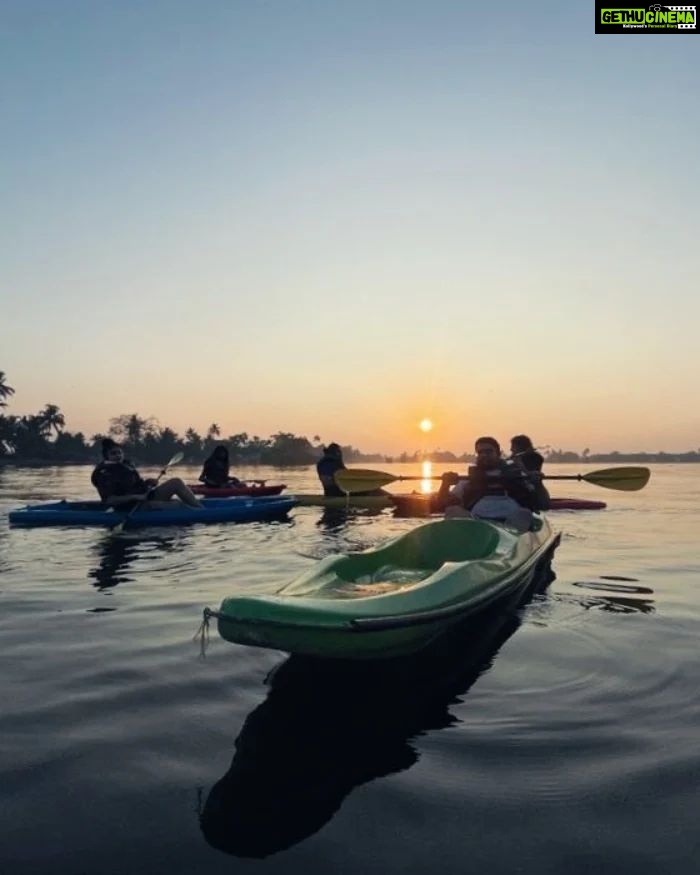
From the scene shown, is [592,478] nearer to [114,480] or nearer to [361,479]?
[361,479]

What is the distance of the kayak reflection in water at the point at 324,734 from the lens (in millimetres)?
2859

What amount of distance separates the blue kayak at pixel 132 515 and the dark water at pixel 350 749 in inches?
279

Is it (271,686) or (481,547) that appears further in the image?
(481,547)

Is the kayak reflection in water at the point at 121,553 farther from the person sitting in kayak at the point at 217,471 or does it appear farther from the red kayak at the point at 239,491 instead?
the person sitting in kayak at the point at 217,471

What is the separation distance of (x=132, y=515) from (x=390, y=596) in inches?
412

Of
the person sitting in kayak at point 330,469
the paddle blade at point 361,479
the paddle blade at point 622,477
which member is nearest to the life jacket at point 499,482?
the paddle blade at point 622,477

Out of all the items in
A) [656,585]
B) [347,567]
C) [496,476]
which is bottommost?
[656,585]

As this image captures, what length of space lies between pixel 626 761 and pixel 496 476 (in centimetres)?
546

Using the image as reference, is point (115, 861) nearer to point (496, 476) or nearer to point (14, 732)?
point (14, 732)

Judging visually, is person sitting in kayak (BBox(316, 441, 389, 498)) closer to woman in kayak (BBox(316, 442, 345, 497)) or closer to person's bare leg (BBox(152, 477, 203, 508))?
woman in kayak (BBox(316, 442, 345, 497))

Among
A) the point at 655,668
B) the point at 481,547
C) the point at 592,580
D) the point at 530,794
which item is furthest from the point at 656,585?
the point at 530,794

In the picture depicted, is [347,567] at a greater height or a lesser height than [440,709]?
greater

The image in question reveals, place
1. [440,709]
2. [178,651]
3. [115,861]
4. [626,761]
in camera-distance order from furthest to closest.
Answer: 1. [178,651]
2. [440,709]
3. [626,761]
4. [115,861]

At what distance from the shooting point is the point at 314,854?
262 cm
